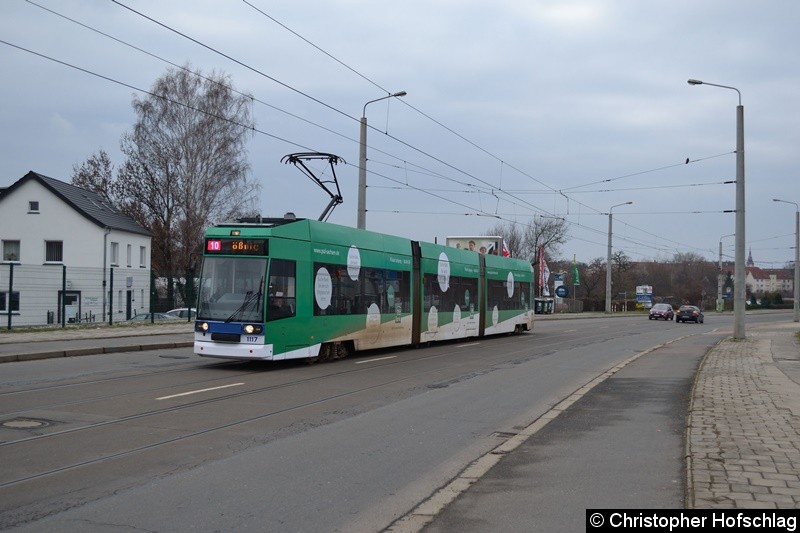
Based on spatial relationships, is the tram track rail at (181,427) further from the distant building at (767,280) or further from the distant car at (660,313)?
the distant building at (767,280)

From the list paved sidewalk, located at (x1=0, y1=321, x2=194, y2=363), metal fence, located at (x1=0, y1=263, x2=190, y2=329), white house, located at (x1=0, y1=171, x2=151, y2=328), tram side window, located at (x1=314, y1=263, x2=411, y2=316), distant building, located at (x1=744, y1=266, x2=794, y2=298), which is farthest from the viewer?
distant building, located at (x1=744, y1=266, x2=794, y2=298)

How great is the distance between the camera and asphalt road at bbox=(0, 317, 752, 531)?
617cm

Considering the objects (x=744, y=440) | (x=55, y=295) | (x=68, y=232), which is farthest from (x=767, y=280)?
(x=744, y=440)

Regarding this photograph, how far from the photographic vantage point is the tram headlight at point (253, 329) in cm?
1579

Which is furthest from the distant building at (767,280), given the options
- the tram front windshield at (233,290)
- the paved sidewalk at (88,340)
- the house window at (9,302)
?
the tram front windshield at (233,290)

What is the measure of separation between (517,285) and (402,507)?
90.1 feet

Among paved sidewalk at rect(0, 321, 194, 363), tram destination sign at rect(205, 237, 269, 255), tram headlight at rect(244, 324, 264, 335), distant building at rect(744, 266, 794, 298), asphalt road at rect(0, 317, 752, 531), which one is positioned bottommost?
asphalt road at rect(0, 317, 752, 531)

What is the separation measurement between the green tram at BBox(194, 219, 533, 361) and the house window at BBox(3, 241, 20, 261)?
3076 centimetres

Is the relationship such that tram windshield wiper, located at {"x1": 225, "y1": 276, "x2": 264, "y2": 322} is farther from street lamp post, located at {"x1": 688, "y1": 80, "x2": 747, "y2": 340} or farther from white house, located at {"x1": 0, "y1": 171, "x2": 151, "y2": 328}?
white house, located at {"x1": 0, "y1": 171, "x2": 151, "y2": 328}

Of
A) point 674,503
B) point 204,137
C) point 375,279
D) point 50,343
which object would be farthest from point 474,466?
point 204,137

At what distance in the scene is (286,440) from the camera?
8.96m

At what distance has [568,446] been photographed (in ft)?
28.8

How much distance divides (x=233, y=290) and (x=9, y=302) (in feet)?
38.4

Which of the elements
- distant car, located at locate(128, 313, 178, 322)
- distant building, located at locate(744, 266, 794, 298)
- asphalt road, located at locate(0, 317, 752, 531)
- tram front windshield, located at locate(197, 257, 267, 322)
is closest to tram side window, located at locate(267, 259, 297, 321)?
tram front windshield, located at locate(197, 257, 267, 322)
